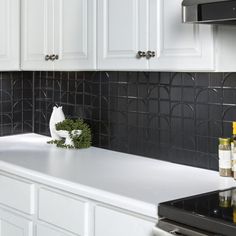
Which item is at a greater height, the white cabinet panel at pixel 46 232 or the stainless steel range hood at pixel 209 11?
the stainless steel range hood at pixel 209 11

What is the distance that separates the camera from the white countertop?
2.07 m

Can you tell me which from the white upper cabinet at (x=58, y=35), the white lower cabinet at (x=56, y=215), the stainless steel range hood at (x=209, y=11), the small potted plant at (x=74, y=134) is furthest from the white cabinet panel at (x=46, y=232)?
the stainless steel range hood at (x=209, y=11)

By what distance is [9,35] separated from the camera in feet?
10.6

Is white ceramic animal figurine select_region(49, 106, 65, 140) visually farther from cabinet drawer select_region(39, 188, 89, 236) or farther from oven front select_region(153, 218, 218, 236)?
oven front select_region(153, 218, 218, 236)

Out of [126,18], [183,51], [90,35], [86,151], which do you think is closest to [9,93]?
[86,151]

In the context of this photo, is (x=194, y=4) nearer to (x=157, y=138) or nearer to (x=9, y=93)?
(x=157, y=138)

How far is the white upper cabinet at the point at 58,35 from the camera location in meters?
2.69

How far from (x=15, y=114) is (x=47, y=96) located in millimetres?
263

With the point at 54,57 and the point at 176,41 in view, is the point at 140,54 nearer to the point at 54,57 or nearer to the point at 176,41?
the point at 176,41

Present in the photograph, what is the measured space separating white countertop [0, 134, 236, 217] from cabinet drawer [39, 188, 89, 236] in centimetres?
5

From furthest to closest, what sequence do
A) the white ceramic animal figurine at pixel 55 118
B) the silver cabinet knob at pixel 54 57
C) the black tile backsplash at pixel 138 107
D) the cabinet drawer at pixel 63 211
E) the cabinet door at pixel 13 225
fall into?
the white ceramic animal figurine at pixel 55 118
the silver cabinet knob at pixel 54 57
the cabinet door at pixel 13 225
the black tile backsplash at pixel 138 107
the cabinet drawer at pixel 63 211

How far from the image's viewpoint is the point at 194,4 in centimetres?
193

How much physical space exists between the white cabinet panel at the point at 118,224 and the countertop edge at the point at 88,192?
3 cm

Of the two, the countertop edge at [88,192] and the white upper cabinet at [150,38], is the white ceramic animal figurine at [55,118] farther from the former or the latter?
the white upper cabinet at [150,38]
